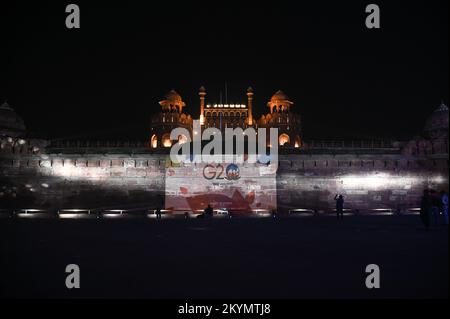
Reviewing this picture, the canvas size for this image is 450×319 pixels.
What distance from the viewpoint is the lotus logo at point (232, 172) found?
21500 millimetres

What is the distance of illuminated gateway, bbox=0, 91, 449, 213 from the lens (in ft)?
70.1

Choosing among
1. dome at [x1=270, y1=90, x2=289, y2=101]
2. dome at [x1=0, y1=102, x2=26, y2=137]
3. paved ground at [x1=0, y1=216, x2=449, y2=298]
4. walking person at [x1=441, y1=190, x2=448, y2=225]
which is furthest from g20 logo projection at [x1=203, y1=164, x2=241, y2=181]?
dome at [x1=270, y1=90, x2=289, y2=101]

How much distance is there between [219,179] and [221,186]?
0.47m

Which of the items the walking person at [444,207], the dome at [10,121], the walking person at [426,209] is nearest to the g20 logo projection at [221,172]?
the walking person at [444,207]

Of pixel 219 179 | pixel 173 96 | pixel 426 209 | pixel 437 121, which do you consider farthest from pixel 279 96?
pixel 426 209

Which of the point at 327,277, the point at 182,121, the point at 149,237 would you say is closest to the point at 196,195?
the point at 149,237

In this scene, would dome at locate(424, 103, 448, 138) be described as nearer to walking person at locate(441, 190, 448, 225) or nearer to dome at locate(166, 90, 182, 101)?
walking person at locate(441, 190, 448, 225)

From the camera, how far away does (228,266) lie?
16.2 ft

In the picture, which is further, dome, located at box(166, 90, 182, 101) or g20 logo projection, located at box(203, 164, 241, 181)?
dome, located at box(166, 90, 182, 101)

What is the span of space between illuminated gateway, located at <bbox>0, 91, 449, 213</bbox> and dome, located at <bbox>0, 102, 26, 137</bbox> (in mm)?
10425

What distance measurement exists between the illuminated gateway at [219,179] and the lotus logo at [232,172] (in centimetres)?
6

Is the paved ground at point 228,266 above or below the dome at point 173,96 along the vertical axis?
below

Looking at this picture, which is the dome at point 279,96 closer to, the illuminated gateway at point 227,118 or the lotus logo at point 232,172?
the illuminated gateway at point 227,118
